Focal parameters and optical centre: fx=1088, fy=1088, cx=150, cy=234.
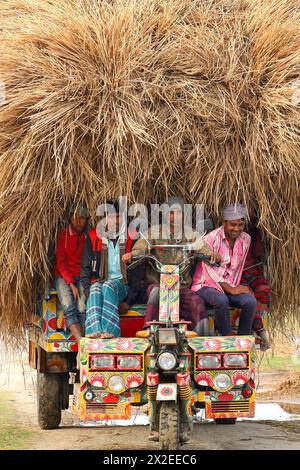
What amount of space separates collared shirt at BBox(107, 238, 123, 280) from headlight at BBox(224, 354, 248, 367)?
987 millimetres

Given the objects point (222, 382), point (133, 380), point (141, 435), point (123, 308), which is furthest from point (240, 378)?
point (141, 435)

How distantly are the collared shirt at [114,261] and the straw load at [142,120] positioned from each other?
300mm

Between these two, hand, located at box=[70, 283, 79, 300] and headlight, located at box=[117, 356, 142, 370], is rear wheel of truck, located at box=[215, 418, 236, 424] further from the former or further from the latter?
headlight, located at box=[117, 356, 142, 370]

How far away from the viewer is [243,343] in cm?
700

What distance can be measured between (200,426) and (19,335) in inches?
67.8

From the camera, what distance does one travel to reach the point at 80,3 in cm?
773

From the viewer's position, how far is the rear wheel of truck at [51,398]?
835cm

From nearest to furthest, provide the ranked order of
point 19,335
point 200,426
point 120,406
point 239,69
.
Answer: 1. point 120,406
2. point 239,69
3. point 19,335
4. point 200,426

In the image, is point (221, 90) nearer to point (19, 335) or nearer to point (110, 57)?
point (110, 57)

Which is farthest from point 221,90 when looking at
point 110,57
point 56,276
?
point 56,276

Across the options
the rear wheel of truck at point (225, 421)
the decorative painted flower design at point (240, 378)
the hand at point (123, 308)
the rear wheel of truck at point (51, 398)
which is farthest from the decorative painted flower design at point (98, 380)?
the rear wheel of truck at point (225, 421)
